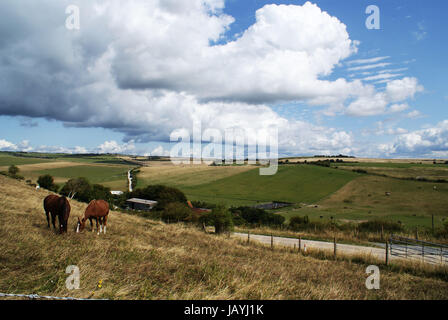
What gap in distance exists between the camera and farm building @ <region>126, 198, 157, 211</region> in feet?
251

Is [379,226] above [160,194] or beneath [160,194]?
above

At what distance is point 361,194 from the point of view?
8481cm

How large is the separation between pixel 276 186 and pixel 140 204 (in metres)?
49.2

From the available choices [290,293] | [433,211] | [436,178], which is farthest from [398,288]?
[436,178]

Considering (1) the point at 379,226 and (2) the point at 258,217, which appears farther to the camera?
(2) the point at 258,217

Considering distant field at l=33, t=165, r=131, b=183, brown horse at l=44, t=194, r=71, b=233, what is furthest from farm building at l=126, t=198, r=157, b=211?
brown horse at l=44, t=194, r=71, b=233

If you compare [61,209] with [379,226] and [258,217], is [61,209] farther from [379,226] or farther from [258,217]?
[258,217]

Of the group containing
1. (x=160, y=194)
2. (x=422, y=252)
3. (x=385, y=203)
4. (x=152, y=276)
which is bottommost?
(x=385, y=203)

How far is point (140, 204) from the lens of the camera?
7862 centimetres

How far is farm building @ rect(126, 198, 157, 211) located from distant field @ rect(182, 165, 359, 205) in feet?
49.3

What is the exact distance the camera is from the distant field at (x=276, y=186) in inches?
3435

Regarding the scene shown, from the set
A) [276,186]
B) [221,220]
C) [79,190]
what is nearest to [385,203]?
[276,186]

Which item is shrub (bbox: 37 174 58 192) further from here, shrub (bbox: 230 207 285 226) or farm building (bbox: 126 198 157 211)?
shrub (bbox: 230 207 285 226)

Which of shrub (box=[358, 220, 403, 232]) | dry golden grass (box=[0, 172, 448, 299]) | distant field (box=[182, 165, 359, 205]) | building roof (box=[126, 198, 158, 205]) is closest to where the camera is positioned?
dry golden grass (box=[0, 172, 448, 299])
